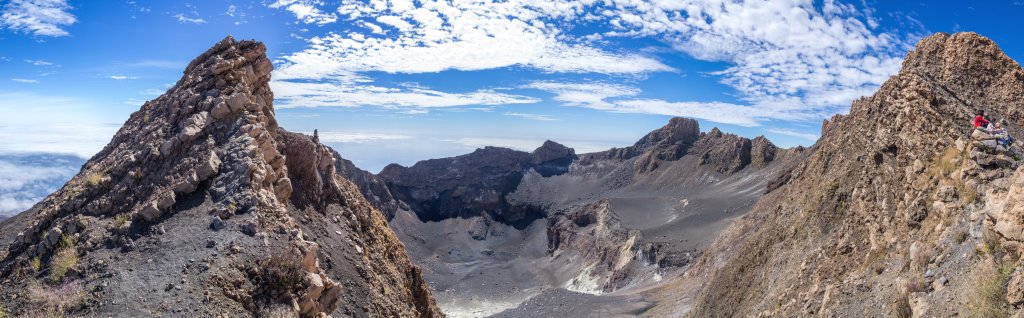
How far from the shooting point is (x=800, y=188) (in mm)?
31781

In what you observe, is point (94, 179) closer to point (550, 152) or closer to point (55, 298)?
point (55, 298)

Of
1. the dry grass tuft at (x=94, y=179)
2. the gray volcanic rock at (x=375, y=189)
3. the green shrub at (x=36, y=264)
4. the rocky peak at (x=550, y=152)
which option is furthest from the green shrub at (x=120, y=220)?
the rocky peak at (x=550, y=152)

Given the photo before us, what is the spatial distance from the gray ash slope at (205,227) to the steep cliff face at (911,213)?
37.4ft

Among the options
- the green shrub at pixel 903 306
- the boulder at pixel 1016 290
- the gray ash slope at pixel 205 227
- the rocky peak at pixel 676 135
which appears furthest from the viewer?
the rocky peak at pixel 676 135

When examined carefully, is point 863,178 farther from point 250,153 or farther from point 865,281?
point 250,153

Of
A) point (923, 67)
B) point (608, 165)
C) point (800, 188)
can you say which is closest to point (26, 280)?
point (923, 67)

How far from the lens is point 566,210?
107 meters

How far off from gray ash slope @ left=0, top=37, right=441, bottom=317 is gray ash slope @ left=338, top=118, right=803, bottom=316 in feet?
117

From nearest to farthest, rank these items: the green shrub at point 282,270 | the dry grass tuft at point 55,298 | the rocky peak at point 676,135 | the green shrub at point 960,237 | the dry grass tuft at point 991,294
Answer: the dry grass tuft at point 55,298 → the dry grass tuft at point 991,294 → the green shrub at point 282,270 → the green shrub at point 960,237 → the rocky peak at point 676,135

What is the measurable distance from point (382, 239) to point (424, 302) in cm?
251

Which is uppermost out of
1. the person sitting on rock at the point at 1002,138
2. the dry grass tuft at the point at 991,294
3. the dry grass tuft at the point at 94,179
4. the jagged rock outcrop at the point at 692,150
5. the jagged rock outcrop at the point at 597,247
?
the jagged rock outcrop at the point at 692,150

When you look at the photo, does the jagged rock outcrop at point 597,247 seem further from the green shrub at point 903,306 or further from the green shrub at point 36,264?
the green shrub at point 36,264

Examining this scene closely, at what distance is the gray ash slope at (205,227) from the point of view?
9.66 meters

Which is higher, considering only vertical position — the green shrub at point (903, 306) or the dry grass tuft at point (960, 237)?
the dry grass tuft at point (960, 237)
